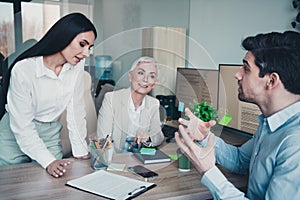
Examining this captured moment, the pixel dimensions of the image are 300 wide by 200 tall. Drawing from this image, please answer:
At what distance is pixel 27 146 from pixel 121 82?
53cm

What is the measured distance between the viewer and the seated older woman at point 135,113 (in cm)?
129

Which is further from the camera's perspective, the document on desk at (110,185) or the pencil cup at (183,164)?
the pencil cup at (183,164)

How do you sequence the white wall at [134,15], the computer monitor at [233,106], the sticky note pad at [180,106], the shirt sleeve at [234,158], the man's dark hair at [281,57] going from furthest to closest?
the white wall at [134,15], the computer monitor at [233,106], the sticky note pad at [180,106], the shirt sleeve at [234,158], the man's dark hair at [281,57]

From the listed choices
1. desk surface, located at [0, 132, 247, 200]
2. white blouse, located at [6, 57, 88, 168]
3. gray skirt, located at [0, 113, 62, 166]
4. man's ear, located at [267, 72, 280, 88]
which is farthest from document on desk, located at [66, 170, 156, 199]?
man's ear, located at [267, 72, 280, 88]

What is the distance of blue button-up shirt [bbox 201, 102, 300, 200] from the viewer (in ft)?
2.64

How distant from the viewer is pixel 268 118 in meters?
0.98

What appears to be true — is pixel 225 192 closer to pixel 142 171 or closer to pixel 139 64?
pixel 142 171

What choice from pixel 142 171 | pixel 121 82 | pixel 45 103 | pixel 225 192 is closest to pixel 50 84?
pixel 45 103

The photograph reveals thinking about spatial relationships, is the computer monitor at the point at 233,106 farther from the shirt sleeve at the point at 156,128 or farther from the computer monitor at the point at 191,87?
the shirt sleeve at the point at 156,128

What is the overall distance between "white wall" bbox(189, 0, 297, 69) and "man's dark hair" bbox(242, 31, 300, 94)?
1.26m

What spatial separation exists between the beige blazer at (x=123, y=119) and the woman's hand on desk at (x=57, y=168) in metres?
0.22

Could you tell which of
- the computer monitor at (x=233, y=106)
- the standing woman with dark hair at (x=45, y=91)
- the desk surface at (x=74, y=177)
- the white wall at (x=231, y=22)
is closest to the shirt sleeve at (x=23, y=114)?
the standing woman with dark hair at (x=45, y=91)

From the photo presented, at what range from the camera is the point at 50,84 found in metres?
1.48

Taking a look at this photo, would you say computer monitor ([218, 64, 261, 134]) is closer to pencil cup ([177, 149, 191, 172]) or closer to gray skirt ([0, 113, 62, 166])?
pencil cup ([177, 149, 191, 172])
